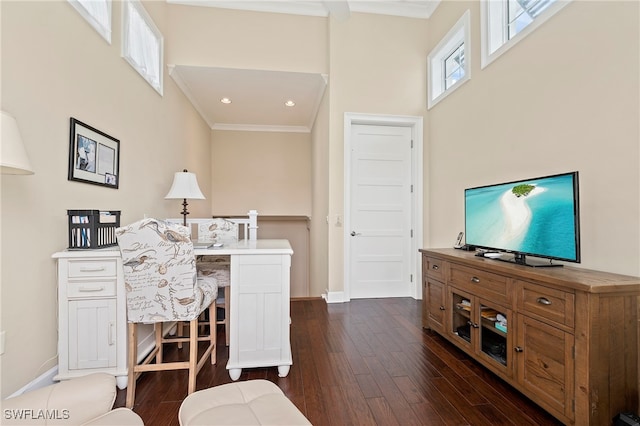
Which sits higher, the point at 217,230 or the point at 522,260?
the point at 217,230

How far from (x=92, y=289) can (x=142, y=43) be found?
8.31 ft

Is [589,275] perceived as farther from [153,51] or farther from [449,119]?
[153,51]

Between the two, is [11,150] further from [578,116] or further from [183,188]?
[578,116]

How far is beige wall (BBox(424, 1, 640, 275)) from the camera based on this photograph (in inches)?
65.9

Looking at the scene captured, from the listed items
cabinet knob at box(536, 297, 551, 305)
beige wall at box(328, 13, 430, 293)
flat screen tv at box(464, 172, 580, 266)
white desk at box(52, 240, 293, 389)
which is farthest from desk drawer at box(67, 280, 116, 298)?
flat screen tv at box(464, 172, 580, 266)

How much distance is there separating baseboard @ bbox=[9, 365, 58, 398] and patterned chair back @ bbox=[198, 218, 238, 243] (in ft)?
5.38

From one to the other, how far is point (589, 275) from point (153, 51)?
14.1 ft

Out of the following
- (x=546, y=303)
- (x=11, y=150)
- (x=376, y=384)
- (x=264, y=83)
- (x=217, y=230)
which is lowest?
(x=376, y=384)

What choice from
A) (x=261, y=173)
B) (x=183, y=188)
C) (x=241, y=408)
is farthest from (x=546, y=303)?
(x=261, y=173)

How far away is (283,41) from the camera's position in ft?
12.6

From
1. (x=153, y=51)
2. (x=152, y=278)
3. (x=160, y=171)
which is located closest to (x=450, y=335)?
(x=152, y=278)

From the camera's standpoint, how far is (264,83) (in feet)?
13.6

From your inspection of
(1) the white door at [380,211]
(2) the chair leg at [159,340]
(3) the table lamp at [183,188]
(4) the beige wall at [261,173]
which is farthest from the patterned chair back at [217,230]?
(4) the beige wall at [261,173]

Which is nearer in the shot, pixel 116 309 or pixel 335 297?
pixel 116 309
